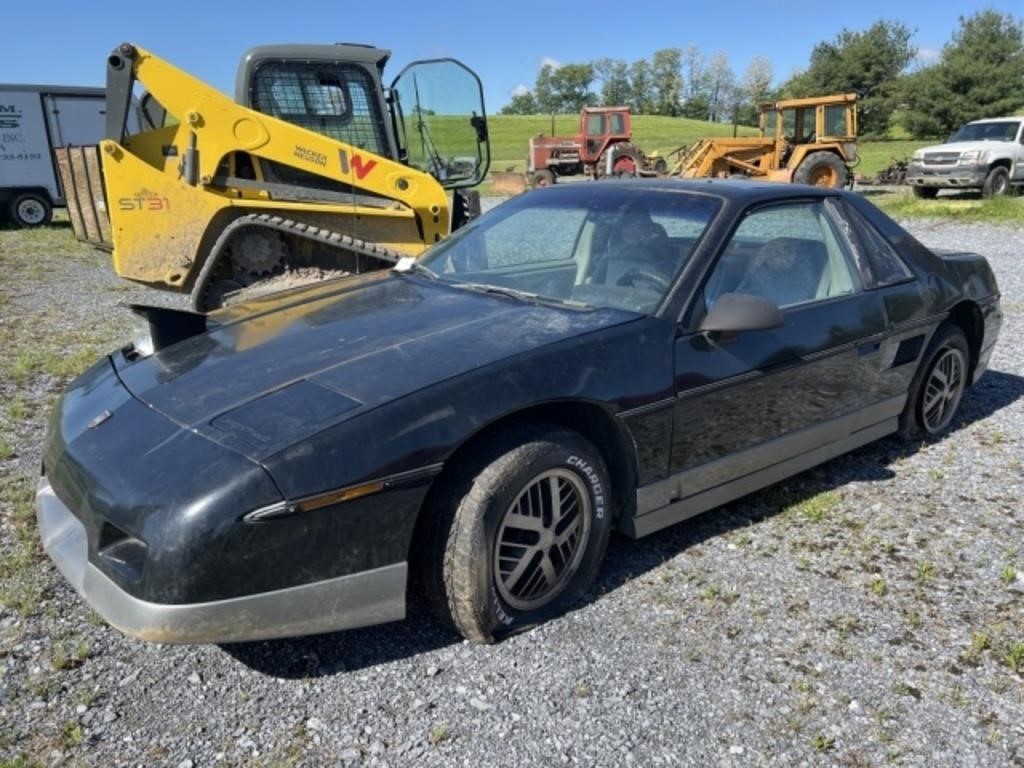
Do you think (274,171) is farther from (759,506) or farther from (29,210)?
(29,210)

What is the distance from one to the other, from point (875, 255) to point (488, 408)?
2.47 metres

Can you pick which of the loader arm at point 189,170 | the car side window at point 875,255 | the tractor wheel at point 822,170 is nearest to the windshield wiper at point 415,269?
the car side window at point 875,255

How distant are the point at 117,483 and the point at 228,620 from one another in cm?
52

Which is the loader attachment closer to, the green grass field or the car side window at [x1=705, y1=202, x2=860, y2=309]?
the car side window at [x1=705, y1=202, x2=860, y2=309]

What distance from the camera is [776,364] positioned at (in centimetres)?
336

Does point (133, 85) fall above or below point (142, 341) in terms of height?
above

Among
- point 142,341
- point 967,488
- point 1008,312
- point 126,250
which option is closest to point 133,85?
point 126,250

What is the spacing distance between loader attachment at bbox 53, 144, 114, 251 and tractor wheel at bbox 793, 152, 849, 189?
16.8m

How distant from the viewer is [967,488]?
3.97 m

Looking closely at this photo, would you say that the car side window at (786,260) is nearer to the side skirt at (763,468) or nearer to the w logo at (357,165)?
the side skirt at (763,468)

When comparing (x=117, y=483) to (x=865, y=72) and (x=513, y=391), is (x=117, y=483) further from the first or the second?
(x=865, y=72)

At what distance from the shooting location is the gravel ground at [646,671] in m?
2.27

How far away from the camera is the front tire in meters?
2.55

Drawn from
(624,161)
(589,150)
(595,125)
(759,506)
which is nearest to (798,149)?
(624,161)
